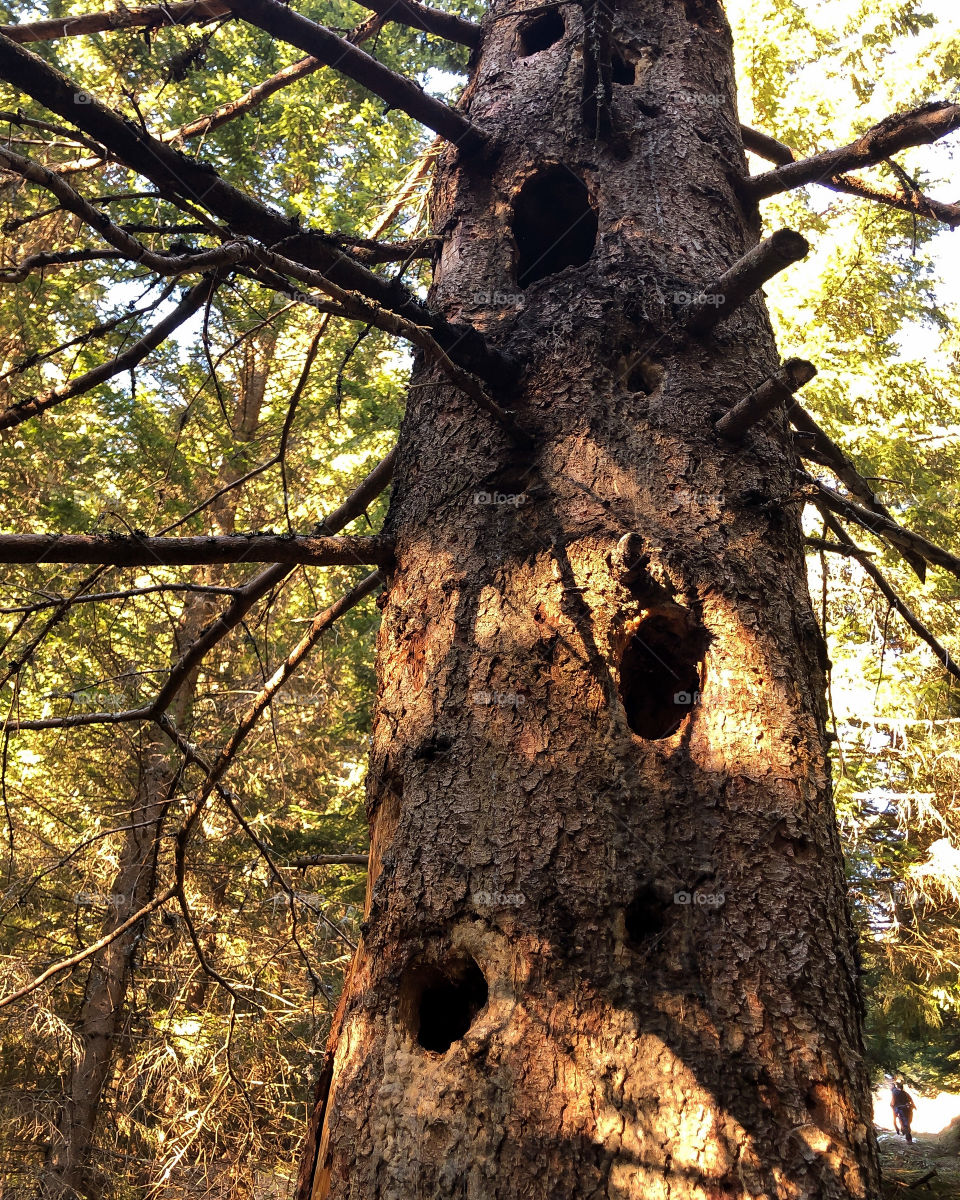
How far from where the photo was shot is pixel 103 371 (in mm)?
2760

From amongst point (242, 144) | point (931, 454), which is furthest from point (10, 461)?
point (931, 454)

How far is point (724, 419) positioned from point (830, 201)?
28.2 feet

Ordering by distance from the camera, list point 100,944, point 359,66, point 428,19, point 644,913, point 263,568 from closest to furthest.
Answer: point 644,913, point 100,944, point 359,66, point 428,19, point 263,568

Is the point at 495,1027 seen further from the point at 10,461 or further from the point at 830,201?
the point at 830,201

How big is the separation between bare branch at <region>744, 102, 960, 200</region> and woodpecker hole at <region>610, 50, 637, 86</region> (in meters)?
0.84

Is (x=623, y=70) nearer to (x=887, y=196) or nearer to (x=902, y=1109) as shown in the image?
(x=887, y=196)

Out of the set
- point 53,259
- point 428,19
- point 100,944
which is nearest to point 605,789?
point 53,259

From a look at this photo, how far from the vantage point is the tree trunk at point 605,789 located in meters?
1.56

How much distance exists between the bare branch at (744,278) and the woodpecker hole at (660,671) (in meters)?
0.95

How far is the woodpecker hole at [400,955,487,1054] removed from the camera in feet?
6.05

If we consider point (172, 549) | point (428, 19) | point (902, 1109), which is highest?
point (428, 19)

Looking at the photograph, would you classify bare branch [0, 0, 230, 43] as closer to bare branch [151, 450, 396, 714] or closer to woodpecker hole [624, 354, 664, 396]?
bare branch [151, 450, 396, 714]

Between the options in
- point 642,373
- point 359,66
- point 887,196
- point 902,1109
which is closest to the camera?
point 642,373

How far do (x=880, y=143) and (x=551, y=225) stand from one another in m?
1.18
